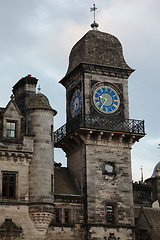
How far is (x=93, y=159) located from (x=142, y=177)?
21.5 meters

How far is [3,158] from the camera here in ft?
142

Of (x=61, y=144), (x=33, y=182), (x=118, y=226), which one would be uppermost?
(x=61, y=144)

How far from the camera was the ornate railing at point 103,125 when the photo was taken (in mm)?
48531

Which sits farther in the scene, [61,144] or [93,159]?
[61,144]

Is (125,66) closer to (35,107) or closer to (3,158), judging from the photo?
(35,107)

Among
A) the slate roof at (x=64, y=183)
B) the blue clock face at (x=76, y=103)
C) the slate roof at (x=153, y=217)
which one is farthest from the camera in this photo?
the blue clock face at (x=76, y=103)

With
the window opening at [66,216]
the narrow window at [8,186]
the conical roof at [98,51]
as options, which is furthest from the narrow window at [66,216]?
the conical roof at [98,51]

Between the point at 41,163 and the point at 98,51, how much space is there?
1368cm

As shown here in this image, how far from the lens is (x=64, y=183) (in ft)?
160

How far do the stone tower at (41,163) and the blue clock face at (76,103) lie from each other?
4.76m

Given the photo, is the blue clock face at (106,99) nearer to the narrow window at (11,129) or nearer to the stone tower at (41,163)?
the stone tower at (41,163)

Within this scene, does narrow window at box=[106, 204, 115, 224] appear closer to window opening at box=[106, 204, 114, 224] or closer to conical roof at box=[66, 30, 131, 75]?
window opening at box=[106, 204, 114, 224]

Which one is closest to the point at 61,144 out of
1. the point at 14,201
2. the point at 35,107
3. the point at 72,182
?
the point at 72,182

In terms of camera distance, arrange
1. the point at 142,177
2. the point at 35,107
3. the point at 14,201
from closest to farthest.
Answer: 1. the point at 14,201
2. the point at 35,107
3. the point at 142,177
